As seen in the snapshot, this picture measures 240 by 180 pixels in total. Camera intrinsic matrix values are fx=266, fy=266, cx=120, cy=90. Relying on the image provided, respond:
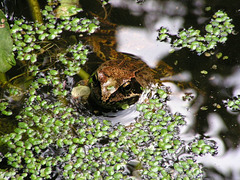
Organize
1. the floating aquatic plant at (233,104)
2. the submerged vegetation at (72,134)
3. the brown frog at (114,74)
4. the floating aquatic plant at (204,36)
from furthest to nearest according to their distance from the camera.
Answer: the floating aquatic plant at (204,36) < the floating aquatic plant at (233,104) < the brown frog at (114,74) < the submerged vegetation at (72,134)

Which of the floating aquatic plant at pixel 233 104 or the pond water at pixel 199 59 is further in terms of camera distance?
the floating aquatic plant at pixel 233 104

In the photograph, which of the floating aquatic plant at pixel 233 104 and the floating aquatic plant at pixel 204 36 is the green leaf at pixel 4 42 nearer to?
the floating aquatic plant at pixel 204 36

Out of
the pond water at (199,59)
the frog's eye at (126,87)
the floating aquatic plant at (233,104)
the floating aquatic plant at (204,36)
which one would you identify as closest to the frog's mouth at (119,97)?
the frog's eye at (126,87)

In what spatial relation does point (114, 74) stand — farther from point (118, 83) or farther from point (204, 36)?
point (204, 36)

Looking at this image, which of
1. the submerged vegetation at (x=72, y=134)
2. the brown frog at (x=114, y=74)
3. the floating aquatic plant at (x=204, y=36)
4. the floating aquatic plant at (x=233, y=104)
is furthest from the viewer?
the floating aquatic plant at (x=204, y=36)

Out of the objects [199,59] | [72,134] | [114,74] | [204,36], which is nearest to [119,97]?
[114,74]

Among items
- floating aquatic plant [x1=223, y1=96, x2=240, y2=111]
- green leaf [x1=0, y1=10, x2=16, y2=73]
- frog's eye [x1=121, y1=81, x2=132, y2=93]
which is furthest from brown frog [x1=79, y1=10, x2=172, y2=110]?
green leaf [x1=0, y1=10, x2=16, y2=73]

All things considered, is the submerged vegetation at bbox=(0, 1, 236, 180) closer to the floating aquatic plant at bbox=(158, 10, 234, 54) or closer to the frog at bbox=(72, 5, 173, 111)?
the floating aquatic plant at bbox=(158, 10, 234, 54)
